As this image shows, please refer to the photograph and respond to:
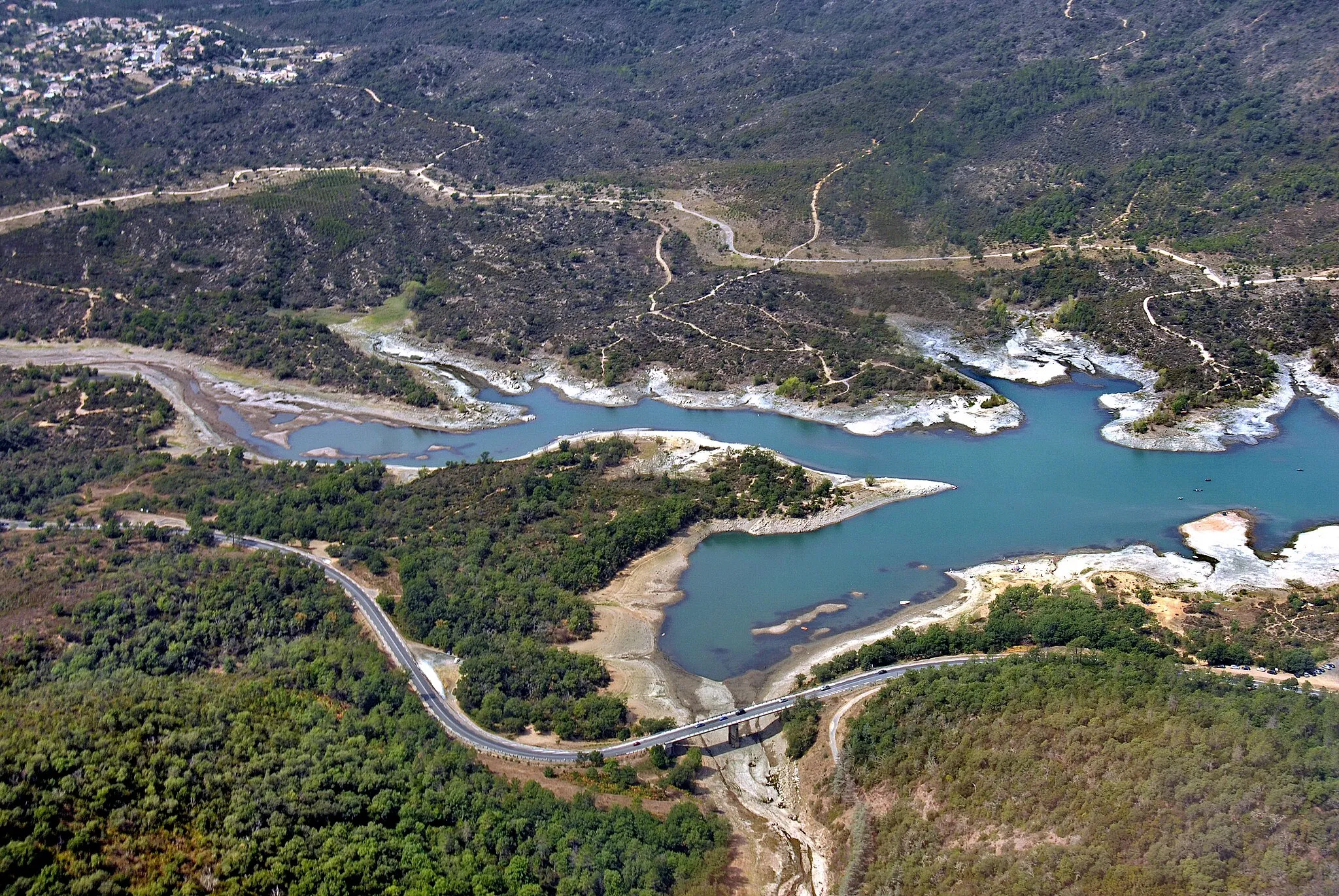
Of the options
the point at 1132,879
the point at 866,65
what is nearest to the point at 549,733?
the point at 1132,879

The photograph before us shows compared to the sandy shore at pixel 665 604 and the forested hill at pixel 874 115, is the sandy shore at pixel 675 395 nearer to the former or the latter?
the sandy shore at pixel 665 604

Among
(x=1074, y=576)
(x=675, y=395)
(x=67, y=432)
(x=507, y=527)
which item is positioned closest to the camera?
(x=1074, y=576)

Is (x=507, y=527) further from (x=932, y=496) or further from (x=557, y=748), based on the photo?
(x=932, y=496)

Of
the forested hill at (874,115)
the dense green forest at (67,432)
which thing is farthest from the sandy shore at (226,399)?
the forested hill at (874,115)

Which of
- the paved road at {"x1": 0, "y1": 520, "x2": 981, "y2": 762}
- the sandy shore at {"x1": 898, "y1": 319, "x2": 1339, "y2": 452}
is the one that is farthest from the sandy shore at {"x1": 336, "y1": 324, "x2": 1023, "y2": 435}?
the paved road at {"x1": 0, "y1": 520, "x2": 981, "y2": 762}

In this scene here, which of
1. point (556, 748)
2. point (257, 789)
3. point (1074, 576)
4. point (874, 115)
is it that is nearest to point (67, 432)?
point (257, 789)

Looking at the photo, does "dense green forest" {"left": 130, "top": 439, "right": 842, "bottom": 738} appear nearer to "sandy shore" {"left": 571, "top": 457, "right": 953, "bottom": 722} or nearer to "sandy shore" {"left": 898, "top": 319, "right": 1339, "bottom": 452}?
"sandy shore" {"left": 571, "top": 457, "right": 953, "bottom": 722}
